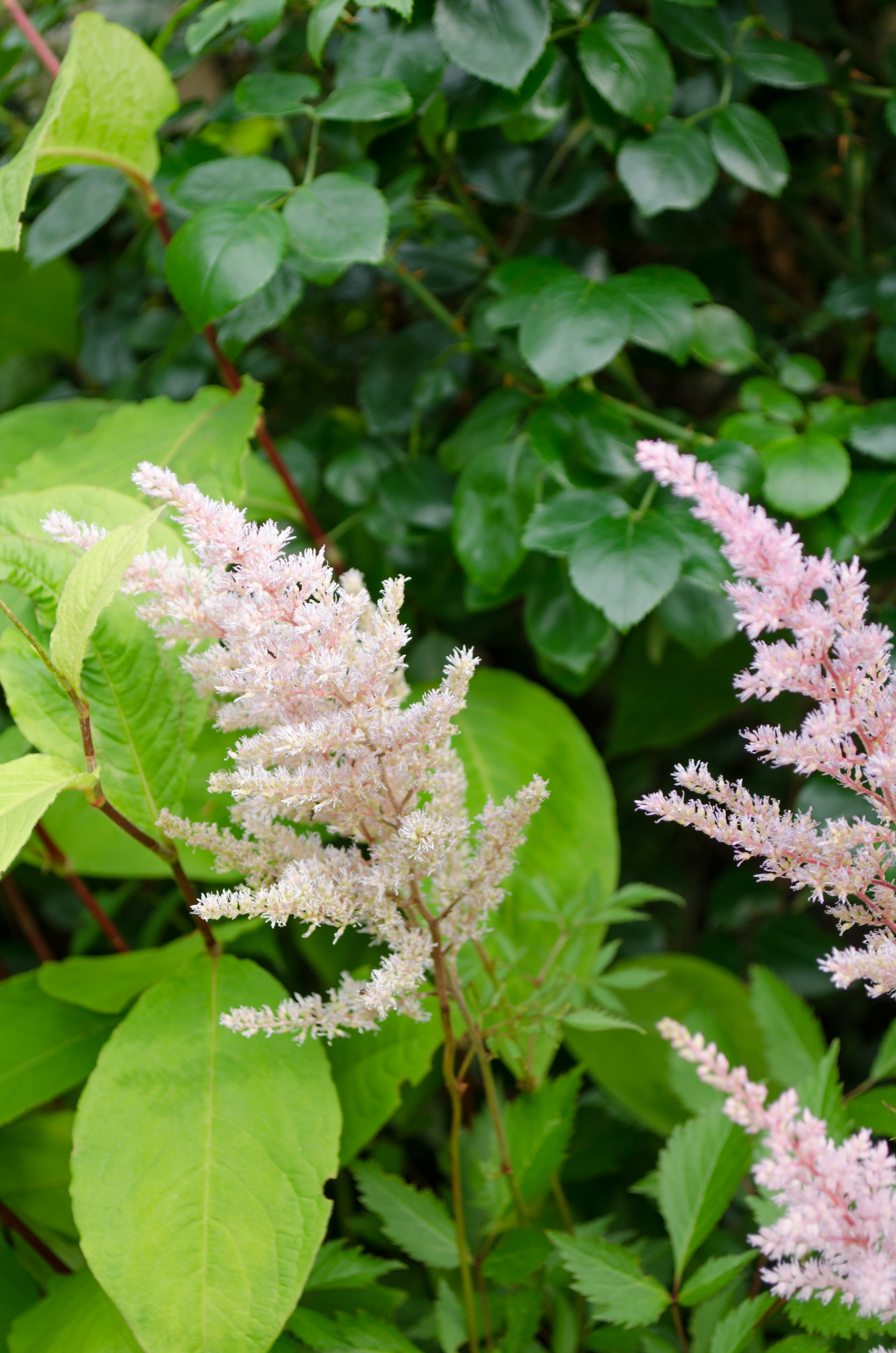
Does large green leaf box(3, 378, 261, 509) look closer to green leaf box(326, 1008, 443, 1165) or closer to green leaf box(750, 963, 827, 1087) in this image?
green leaf box(326, 1008, 443, 1165)

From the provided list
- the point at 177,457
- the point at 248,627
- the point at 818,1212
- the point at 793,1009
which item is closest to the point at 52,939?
the point at 177,457

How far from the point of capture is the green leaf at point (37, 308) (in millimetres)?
1148

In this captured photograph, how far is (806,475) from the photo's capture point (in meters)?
0.75

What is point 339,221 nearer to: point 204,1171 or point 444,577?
point 444,577

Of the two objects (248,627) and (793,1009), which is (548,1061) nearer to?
(793,1009)

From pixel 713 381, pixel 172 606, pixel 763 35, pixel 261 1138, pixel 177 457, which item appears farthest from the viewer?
pixel 713 381

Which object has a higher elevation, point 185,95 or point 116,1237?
point 185,95

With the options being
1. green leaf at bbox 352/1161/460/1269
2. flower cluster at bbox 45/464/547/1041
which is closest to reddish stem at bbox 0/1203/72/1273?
green leaf at bbox 352/1161/460/1269

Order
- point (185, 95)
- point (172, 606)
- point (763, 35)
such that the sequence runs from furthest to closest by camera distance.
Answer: point (185, 95), point (763, 35), point (172, 606)

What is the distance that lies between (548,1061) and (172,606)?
44 centimetres

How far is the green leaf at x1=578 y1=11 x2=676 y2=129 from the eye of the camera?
754mm

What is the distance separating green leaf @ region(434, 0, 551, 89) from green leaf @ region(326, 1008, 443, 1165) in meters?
0.64

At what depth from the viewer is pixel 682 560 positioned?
69cm

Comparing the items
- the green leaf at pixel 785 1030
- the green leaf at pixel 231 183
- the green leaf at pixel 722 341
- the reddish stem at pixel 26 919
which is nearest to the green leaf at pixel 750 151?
the green leaf at pixel 722 341
